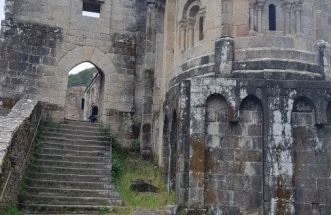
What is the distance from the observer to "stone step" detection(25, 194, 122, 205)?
404 inches

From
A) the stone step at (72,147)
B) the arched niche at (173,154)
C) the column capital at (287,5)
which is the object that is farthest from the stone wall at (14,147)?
the column capital at (287,5)

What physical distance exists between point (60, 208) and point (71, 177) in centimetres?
159

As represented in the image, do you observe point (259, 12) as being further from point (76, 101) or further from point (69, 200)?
point (76, 101)

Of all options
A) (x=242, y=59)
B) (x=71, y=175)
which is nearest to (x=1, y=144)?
(x=71, y=175)

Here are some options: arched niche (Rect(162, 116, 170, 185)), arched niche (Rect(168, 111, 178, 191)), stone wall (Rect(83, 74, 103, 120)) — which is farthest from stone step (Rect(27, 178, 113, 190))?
stone wall (Rect(83, 74, 103, 120))

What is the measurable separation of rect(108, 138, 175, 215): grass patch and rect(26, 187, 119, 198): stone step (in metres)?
0.38

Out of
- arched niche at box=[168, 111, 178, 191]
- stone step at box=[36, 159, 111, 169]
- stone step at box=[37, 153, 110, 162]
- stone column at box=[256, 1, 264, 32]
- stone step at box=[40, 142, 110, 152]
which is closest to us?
stone column at box=[256, 1, 264, 32]

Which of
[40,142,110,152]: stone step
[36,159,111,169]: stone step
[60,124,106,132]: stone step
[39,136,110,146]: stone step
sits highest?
[60,124,106,132]: stone step

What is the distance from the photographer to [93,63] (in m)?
15.6

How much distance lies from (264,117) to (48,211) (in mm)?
5147

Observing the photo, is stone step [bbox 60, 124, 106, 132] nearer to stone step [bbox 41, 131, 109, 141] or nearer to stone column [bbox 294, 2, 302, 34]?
stone step [bbox 41, 131, 109, 141]

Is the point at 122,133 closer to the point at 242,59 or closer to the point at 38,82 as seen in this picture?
the point at 38,82

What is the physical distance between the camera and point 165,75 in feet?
45.8

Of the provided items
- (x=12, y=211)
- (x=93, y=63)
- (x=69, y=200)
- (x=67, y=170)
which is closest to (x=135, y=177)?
(x=67, y=170)
